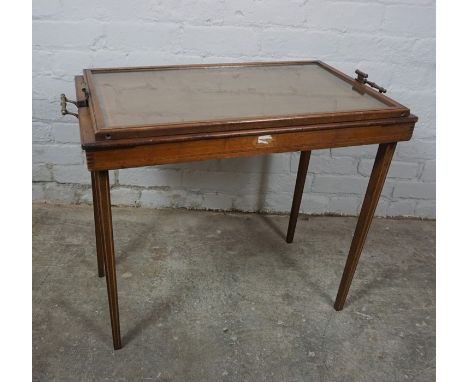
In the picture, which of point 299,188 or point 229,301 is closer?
point 229,301

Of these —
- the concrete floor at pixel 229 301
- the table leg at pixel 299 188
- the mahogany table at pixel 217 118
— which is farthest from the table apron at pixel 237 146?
the concrete floor at pixel 229 301

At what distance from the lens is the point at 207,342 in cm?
150

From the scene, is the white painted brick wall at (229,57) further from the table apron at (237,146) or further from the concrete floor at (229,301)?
→ the table apron at (237,146)

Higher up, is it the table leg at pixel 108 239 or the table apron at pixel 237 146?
the table apron at pixel 237 146

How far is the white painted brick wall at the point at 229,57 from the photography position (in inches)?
70.3

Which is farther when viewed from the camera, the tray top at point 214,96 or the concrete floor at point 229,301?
the concrete floor at point 229,301

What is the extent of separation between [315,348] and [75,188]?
4.45 ft

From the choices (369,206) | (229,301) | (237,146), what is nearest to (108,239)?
(237,146)

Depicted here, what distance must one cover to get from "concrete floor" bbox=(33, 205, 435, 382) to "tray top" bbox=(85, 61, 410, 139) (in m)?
0.79

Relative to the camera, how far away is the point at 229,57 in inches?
73.8

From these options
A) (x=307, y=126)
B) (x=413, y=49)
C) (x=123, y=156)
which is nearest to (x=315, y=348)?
(x=307, y=126)

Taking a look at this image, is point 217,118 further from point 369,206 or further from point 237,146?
point 369,206

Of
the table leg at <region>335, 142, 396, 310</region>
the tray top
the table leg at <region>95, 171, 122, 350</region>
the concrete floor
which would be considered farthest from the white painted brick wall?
the table leg at <region>95, 171, 122, 350</region>

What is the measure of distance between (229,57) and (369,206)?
2.92ft
